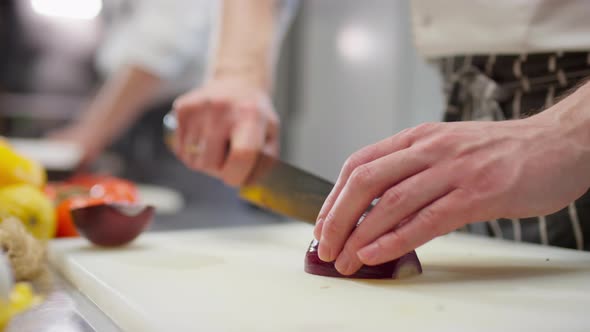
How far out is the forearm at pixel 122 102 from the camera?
1.85 metres

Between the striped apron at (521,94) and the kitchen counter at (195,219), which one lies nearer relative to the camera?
the kitchen counter at (195,219)

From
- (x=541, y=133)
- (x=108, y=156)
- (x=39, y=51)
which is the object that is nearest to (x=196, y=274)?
(x=541, y=133)

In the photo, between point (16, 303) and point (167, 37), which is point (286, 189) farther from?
point (167, 37)

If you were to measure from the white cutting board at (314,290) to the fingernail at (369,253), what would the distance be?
0.10 feet

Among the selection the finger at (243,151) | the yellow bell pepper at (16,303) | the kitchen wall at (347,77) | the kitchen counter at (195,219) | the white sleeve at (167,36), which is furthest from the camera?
the white sleeve at (167,36)

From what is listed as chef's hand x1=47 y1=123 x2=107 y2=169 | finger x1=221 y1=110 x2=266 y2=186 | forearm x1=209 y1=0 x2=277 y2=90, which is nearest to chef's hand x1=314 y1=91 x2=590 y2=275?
finger x1=221 y1=110 x2=266 y2=186

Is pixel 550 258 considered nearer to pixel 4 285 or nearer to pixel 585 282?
pixel 585 282

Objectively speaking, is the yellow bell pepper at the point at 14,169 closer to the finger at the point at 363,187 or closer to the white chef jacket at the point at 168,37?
the finger at the point at 363,187

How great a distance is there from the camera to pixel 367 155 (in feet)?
1.81

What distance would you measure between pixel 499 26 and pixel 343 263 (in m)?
0.48

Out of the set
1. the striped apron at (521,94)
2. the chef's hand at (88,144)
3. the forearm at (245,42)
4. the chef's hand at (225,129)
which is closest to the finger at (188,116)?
the chef's hand at (225,129)

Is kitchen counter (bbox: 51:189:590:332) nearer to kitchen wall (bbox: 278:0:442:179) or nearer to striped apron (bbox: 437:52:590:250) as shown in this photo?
striped apron (bbox: 437:52:590:250)

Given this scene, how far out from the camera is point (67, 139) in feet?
6.75

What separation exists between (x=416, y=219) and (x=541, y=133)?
141mm
